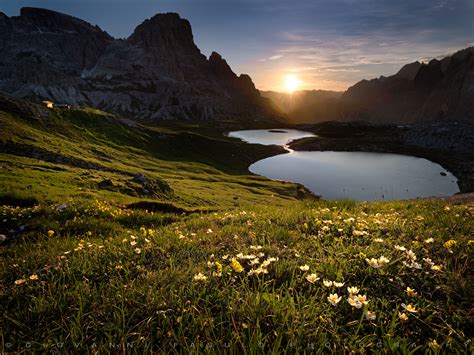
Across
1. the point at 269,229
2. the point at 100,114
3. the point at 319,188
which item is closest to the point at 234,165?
the point at 319,188

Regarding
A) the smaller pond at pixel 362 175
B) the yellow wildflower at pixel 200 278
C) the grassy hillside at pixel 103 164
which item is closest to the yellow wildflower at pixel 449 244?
the yellow wildflower at pixel 200 278

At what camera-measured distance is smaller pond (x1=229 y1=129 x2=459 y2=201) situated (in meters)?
84.4

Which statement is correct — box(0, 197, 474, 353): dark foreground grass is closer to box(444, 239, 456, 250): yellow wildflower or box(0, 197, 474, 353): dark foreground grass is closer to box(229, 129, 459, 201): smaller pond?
box(444, 239, 456, 250): yellow wildflower

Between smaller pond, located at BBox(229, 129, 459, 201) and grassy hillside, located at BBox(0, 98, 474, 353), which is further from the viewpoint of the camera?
smaller pond, located at BBox(229, 129, 459, 201)

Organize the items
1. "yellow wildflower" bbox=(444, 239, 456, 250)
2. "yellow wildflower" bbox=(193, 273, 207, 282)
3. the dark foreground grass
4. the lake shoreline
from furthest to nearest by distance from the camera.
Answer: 1. the lake shoreline
2. "yellow wildflower" bbox=(444, 239, 456, 250)
3. "yellow wildflower" bbox=(193, 273, 207, 282)
4. the dark foreground grass

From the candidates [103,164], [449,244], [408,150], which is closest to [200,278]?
[449,244]

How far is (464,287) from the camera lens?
3201 millimetres

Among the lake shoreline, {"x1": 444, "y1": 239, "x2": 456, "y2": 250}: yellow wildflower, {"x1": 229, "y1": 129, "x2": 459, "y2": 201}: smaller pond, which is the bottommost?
{"x1": 229, "y1": 129, "x2": 459, "y2": 201}: smaller pond

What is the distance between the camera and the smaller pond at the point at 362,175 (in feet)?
277

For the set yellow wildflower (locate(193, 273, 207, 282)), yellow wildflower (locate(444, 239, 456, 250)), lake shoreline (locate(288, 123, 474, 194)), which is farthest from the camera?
lake shoreline (locate(288, 123, 474, 194))

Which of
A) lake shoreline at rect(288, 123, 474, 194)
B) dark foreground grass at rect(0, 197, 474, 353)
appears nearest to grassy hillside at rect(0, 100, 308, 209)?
dark foreground grass at rect(0, 197, 474, 353)

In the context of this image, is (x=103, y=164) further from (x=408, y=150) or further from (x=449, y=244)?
(x=408, y=150)

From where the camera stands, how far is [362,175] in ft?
351

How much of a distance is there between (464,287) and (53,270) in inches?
228
